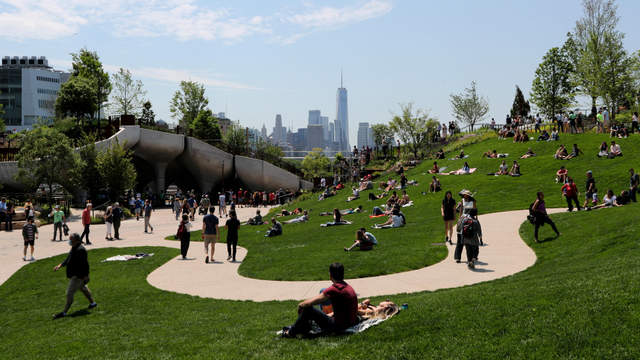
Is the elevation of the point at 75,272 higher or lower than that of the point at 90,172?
lower

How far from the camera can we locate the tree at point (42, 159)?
2989 centimetres

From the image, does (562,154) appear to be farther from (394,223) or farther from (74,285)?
(74,285)

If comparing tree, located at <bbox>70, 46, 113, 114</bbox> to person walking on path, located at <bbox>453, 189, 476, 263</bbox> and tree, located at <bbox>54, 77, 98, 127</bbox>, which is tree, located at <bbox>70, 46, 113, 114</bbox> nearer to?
tree, located at <bbox>54, 77, 98, 127</bbox>

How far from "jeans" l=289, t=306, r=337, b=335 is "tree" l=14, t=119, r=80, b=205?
2959 centimetres

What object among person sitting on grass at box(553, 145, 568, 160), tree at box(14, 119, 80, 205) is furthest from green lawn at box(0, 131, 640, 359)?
tree at box(14, 119, 80, 205)

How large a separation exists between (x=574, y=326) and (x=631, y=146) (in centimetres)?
2638

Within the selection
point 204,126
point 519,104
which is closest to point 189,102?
point 204,126

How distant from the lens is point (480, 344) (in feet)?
18.3

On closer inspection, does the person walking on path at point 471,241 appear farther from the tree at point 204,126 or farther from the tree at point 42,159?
the tree at point 204,126

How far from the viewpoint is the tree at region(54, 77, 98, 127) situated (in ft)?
149

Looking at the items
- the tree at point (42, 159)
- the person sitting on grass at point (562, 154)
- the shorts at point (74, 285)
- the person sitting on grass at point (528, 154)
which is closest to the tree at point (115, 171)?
the tree at point (42, 159)

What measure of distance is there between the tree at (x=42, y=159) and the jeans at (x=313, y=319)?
2959 cm

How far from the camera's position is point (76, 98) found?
150 ft

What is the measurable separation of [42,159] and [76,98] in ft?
58.8
